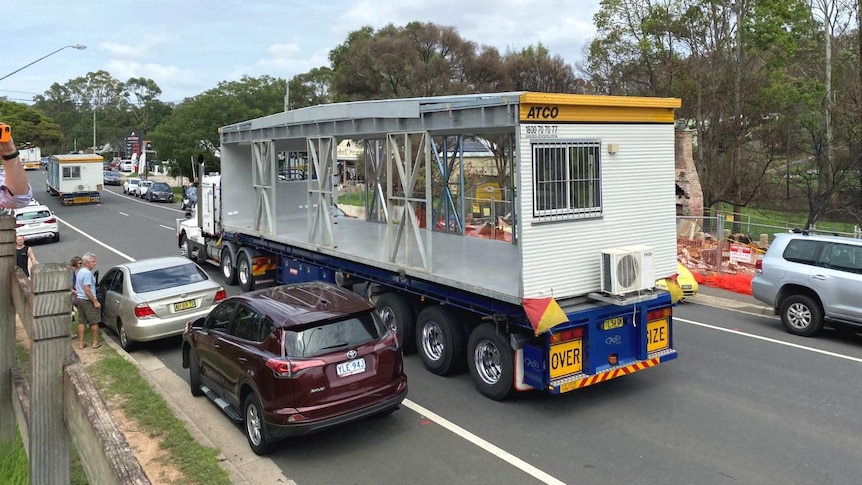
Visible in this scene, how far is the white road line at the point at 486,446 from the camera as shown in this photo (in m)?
6.31

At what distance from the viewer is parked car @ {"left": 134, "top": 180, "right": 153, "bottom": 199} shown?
49969 mm

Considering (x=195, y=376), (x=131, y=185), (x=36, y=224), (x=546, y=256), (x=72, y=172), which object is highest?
(x=72, y=172)

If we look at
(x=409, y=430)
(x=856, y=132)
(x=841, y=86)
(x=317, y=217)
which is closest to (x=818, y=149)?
(x=856, y=132)

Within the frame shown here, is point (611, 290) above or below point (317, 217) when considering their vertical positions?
below

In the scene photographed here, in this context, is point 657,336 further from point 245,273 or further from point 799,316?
point 245,273

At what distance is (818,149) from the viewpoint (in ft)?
76.0

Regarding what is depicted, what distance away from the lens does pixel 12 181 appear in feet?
11.9

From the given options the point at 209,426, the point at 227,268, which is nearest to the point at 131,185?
the point at 227,268

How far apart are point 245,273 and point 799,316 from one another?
1166 centimetres

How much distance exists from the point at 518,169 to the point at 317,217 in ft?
20.4

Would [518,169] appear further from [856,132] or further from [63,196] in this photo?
[63,196]

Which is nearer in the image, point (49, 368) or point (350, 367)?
point (49, 368)

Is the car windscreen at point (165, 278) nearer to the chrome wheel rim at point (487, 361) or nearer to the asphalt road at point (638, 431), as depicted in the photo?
the asphalt road at point (638, 431)

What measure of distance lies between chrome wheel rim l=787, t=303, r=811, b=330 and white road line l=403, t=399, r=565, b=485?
721 cm
